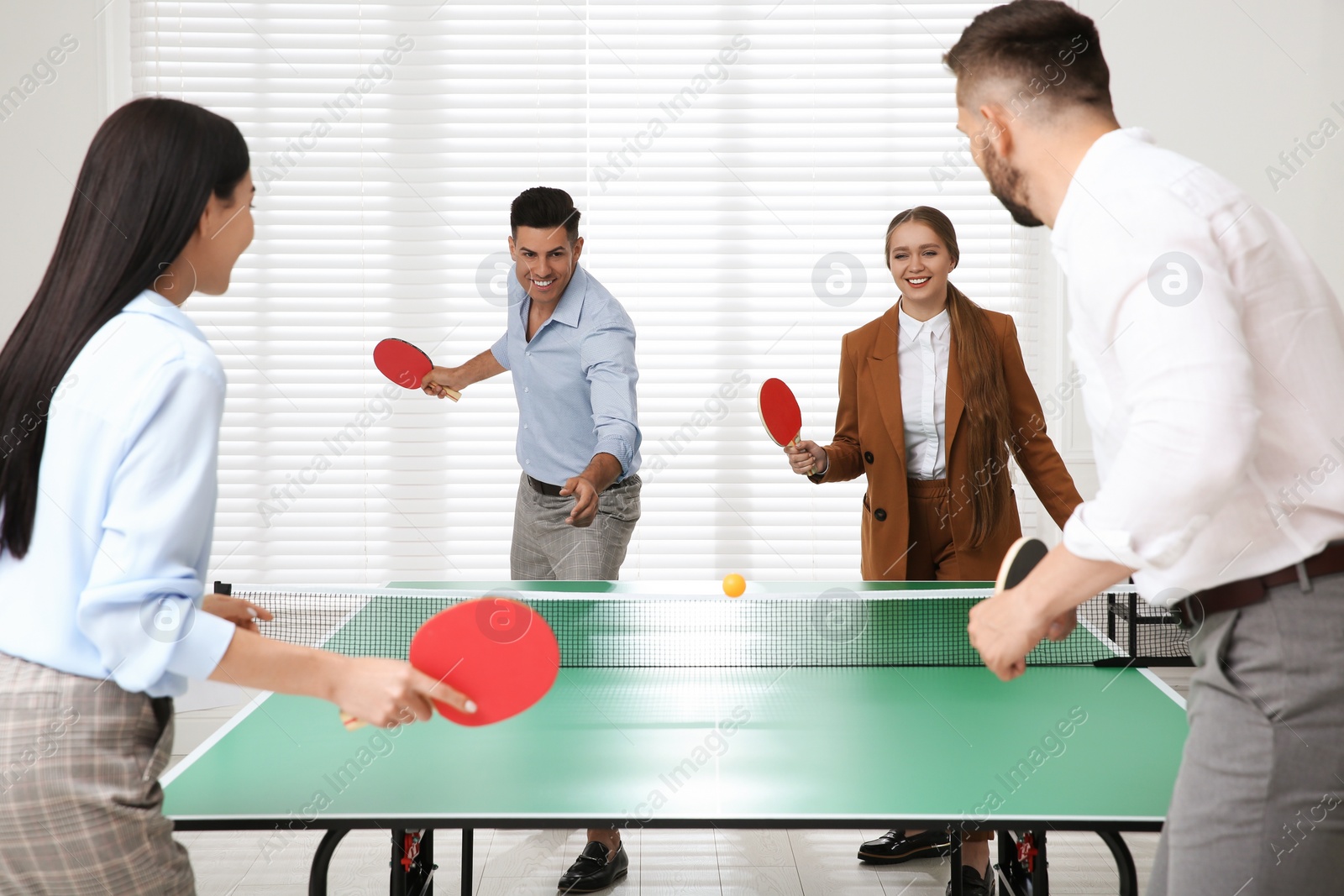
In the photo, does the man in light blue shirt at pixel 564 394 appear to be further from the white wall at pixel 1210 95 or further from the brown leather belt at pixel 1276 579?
the white wall at pixel 1210 95

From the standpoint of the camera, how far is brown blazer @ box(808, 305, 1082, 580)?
361 centimetres

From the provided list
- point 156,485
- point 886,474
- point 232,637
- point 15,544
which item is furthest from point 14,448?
point 886,474

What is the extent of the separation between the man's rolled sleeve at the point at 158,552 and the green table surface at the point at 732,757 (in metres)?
0.65

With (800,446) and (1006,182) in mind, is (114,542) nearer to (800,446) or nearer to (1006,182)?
(1006,182)

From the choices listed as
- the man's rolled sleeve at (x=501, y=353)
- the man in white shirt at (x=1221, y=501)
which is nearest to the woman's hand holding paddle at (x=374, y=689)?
the man in white shirt at (x=1221, y=501)

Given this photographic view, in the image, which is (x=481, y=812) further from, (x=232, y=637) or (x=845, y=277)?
(x=845, y=277)

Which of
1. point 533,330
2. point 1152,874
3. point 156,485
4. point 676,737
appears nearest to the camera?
point 156,485

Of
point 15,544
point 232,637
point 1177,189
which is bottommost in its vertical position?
point 232,637

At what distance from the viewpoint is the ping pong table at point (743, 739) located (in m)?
2.01

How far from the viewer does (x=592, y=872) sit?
12.0 ft

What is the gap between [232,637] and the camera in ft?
4.83

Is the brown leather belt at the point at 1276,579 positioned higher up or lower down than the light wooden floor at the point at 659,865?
higher up

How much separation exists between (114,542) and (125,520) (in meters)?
0.04

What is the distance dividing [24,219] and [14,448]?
4.59m
